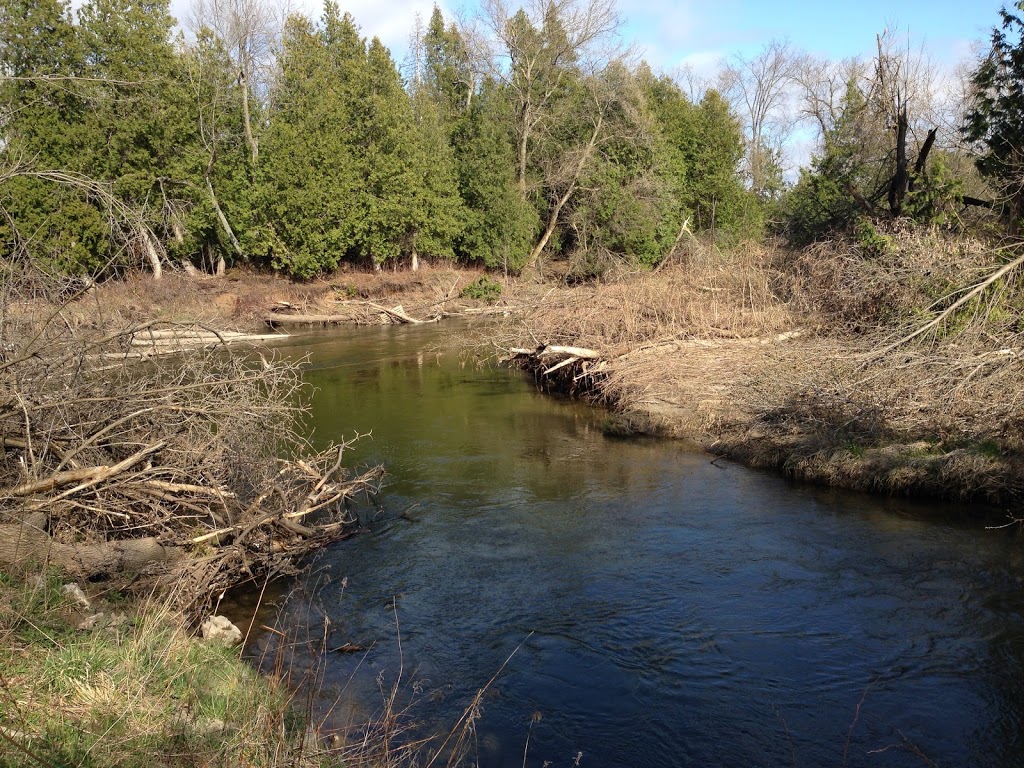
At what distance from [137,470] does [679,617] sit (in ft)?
18.3

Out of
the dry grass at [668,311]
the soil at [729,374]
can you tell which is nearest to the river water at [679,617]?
the soil at [729,374]

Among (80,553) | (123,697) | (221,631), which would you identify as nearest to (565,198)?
(221,631)

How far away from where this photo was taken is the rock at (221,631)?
7250 millimetres

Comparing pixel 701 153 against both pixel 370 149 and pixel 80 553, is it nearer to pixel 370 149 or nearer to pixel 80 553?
pixel 370 149

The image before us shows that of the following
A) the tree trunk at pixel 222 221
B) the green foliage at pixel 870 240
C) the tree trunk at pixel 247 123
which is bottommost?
the green foliage at pixel 870 240

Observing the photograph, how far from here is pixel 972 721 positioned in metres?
6.40

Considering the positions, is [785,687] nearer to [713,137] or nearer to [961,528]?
[961,528]

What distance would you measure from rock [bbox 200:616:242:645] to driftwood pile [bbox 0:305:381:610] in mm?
307

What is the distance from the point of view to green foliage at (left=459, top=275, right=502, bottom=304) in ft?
116

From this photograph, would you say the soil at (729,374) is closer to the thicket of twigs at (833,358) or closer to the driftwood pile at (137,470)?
the thicket of twigs at (833,358)

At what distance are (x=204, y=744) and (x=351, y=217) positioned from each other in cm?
3262

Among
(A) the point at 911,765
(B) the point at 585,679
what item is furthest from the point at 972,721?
(B) the point at 585,679

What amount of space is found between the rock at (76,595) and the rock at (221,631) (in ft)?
3.24

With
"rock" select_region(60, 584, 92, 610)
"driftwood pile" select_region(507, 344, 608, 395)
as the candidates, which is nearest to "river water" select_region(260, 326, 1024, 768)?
"rock" select_region(60, 584, 92, 610)
